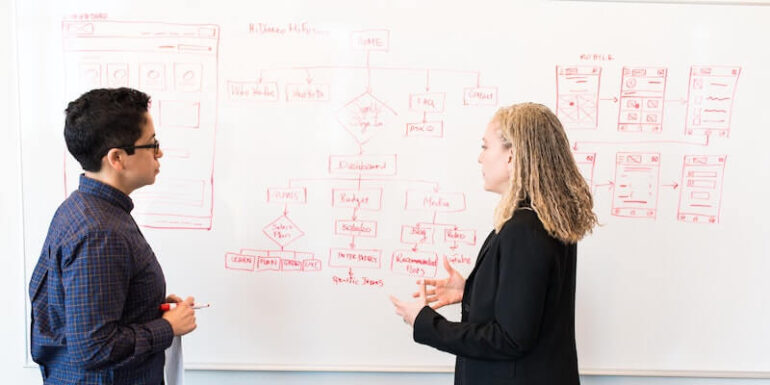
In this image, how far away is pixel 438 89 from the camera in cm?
204

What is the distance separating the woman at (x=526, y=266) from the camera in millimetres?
1286

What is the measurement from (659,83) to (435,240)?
104 cm

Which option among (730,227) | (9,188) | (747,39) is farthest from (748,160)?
(9,188)

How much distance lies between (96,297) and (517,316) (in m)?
0.98

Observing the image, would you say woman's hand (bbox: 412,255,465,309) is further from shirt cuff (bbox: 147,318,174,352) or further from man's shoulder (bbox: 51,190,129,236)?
man's shoulder (bbox: 51,190,129,236)

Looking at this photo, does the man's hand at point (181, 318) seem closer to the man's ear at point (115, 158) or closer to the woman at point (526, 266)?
the man's ear at point (115, 158)

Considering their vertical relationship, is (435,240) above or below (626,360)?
above

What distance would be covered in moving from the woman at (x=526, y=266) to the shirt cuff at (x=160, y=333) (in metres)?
0.64

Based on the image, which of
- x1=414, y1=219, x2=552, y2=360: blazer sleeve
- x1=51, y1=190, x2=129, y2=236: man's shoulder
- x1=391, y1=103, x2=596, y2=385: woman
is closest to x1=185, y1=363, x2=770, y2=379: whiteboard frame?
x1=391, y1=103, x2=596, y2=385: woman

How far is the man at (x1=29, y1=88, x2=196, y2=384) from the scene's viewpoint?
1.25m

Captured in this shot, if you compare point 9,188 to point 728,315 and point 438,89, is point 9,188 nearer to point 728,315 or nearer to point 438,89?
point 438,89

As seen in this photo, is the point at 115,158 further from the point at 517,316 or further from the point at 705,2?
the point at 705,2

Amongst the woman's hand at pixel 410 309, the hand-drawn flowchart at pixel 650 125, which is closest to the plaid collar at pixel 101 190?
the woman's hand at pixel 410 309

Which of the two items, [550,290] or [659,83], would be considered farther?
[659,83]
